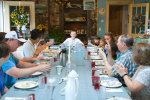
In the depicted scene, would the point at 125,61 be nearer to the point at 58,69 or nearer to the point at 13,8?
the point at 58,69

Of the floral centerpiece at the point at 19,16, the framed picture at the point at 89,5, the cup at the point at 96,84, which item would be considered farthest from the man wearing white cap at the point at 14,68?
the framed picture at the point at 89,5

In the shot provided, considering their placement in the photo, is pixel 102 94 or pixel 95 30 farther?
pixel 95 30

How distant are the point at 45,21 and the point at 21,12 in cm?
140

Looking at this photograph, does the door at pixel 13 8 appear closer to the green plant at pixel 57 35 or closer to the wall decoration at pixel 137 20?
the green plant at pixel 57 35

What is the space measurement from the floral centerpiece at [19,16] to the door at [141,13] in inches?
166

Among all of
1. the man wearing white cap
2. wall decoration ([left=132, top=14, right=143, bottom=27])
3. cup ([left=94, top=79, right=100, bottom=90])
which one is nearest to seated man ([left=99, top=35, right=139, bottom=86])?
cup ([left=94, top=79, right=100, bottom=90])

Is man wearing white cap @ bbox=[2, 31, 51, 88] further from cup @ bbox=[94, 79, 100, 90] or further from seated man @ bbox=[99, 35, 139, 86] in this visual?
seated man @ bbox=[99, 35, 139, 86]

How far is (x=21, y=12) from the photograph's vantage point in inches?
248

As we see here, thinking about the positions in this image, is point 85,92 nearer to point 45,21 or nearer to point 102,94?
point 102,94

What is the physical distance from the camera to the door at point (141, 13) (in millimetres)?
7363

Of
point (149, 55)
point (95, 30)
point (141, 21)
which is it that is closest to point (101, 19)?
point (95, 30)

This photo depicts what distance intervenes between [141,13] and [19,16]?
465cm

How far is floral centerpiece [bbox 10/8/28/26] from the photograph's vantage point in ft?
20.6

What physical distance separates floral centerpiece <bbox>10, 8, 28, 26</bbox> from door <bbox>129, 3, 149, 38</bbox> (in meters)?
4.21
